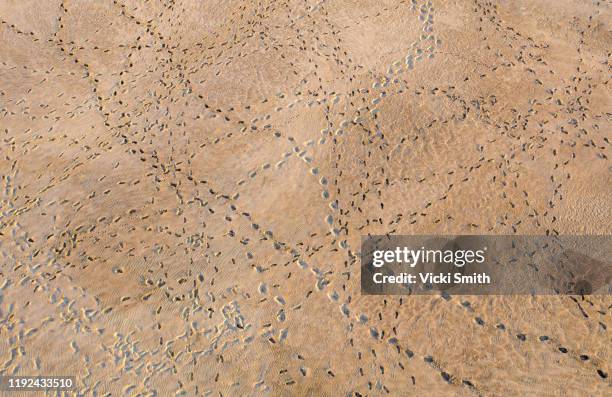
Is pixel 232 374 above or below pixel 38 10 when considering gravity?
below

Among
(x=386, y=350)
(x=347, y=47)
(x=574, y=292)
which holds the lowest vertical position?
(x=386, y=350)

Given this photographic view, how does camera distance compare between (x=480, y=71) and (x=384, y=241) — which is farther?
(x=480, y=71)

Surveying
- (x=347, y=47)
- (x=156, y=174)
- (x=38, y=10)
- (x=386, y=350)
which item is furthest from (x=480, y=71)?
(x=38, y=10)

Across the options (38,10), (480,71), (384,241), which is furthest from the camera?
(38,10)

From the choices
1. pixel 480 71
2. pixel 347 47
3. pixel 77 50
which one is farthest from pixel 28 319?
pixel 480 71

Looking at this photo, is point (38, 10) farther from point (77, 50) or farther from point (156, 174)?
point (156, 174)

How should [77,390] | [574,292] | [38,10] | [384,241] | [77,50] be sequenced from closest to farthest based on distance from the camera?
[77,390] < [574,292] < [384,241] < [77,50] < [38,10]
